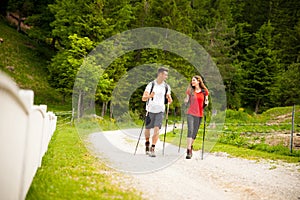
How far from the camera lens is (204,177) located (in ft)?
26.7

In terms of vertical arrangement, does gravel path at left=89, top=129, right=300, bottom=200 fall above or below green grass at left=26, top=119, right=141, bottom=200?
below

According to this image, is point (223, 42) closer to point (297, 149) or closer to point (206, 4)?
point (206, 4)

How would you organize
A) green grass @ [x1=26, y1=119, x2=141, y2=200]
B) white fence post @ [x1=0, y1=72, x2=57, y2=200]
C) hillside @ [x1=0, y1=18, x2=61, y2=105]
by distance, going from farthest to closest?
hillside @ [x1=0, y1=18, x2=61, y2=105], green grass @ [x1=26, y1=119, x2=141, y2=200], white fence post @ [x1=0, y1=72, x2=57, y2=200]

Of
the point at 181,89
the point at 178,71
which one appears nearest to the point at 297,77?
the point at 178,71

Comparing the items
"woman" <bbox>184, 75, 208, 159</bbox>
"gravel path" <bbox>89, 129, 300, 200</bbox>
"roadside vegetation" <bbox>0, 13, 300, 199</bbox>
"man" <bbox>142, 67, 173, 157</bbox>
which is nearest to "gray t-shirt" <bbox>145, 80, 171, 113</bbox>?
"man" <bbox>142, 67, 173, 157</bbox>

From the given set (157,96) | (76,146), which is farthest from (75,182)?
(76,146)

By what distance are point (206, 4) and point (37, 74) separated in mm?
28649

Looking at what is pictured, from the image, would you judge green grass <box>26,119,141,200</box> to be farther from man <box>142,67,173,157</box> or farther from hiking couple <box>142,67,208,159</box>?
hiking couple <box>142,67,208,159</box>

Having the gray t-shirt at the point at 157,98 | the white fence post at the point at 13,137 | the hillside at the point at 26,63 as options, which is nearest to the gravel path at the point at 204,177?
the gray t-shirt at the point at 157,98

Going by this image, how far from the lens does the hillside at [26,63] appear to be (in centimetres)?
3427

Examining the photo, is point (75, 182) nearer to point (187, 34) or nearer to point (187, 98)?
point (187, 98)

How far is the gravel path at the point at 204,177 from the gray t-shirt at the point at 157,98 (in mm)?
1222

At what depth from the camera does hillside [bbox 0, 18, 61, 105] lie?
34.3m

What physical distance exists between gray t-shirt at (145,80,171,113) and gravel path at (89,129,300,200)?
122cm
